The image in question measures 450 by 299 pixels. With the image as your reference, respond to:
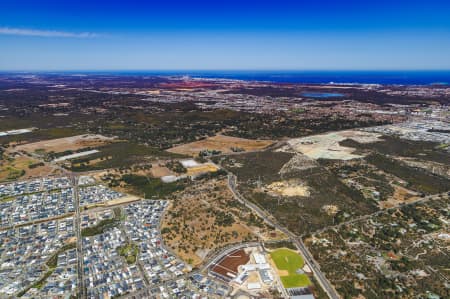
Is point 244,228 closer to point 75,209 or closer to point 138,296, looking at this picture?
point 138,296

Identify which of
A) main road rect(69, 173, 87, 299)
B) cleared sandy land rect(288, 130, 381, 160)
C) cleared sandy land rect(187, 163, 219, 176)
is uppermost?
cleared sandy land rect(288, 130, 381, 160)

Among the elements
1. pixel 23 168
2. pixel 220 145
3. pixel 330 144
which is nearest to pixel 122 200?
pixel 23 168

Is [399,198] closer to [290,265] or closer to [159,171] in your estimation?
[290,265]

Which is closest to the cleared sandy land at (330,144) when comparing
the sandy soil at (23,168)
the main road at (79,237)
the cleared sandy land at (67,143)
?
the main road at (79,237)

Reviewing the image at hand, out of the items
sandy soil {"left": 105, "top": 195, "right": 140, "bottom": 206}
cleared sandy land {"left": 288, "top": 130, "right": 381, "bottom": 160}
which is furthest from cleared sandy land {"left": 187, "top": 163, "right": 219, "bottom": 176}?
cleared sandy land {"left": 288, "top": 130, "right": 381, "bottom": 160}

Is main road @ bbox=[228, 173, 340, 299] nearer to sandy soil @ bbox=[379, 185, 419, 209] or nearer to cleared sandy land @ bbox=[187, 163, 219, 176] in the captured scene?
cleared sandy land @ bbox=[187, 163, 219, 176]

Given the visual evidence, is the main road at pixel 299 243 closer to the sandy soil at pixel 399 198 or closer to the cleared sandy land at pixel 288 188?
the cleared sandy land at pixel 288 188
